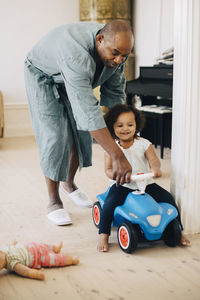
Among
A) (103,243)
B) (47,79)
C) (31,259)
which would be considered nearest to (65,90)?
(47,79)

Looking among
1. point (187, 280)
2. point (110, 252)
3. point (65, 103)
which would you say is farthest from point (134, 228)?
point (65, 103)

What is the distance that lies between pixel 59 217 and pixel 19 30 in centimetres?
370

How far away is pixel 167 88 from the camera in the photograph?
4148 mm

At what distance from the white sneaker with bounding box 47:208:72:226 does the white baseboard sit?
10.8 feet

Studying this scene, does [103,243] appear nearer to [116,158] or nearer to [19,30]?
[116,158]

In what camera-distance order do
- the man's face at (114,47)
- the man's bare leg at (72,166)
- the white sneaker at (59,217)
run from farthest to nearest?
the man's bare leg at (72,166) < the white sneaker at (59,217) < the man's face at (114,47)

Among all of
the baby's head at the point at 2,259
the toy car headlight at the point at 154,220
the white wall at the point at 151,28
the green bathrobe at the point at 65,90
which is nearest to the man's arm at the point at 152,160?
the toy car headlight at the point at 154,220

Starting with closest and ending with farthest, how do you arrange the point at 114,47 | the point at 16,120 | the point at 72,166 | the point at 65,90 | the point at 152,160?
the point at 114,47
the point at 152,160
the point at 65,90
the point at 72,166
the point at 16,120

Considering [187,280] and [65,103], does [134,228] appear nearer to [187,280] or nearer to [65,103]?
[187,280]

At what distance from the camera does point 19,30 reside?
5.46 meters

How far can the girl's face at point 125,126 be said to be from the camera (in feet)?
7.22

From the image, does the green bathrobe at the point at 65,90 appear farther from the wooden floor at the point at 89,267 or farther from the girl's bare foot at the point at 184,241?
the girl's bare foot at the point at 184,241

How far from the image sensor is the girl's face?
2.20 m

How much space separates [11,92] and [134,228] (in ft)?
13.1
